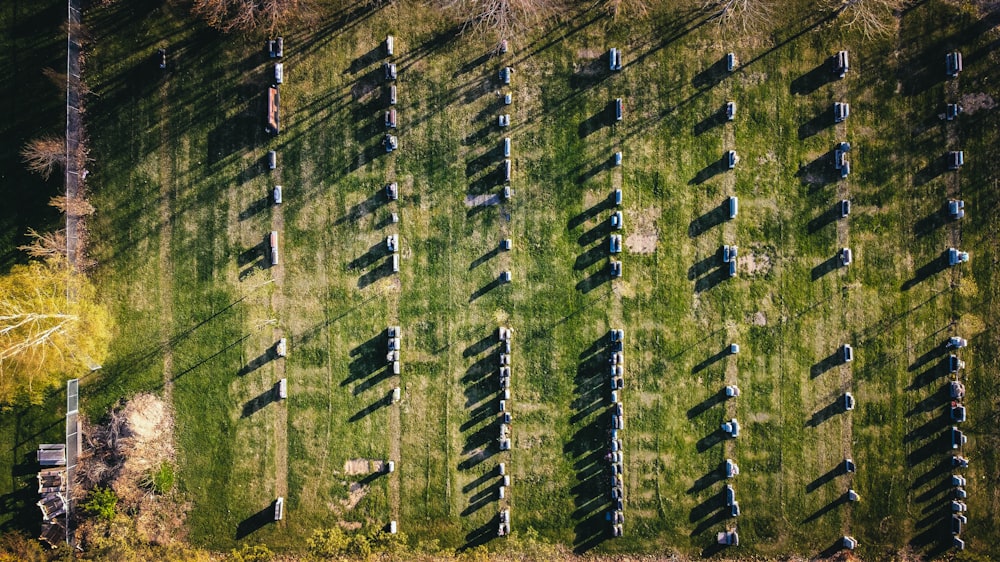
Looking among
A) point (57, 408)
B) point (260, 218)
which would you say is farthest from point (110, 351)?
point (260, 218)

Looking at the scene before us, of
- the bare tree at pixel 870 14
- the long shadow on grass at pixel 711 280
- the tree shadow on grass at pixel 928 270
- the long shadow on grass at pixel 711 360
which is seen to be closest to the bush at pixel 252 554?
the long shadow on grass at pixel 711 360

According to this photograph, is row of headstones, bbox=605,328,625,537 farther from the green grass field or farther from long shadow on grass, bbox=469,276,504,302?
long shadow on grass, bbox=469,276,504,302

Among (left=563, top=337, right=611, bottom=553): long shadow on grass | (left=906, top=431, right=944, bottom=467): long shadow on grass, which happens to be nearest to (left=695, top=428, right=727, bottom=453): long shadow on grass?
(left=563, top=337, right=611, bottom=553): long shadow on grass

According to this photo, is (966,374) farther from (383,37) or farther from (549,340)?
(383,37)

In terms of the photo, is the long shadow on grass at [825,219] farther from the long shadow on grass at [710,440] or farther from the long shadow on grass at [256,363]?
the long shadow on grass at [256,363]

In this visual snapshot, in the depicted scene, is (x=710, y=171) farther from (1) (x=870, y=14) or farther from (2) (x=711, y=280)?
(1) (x=870, y=14)
